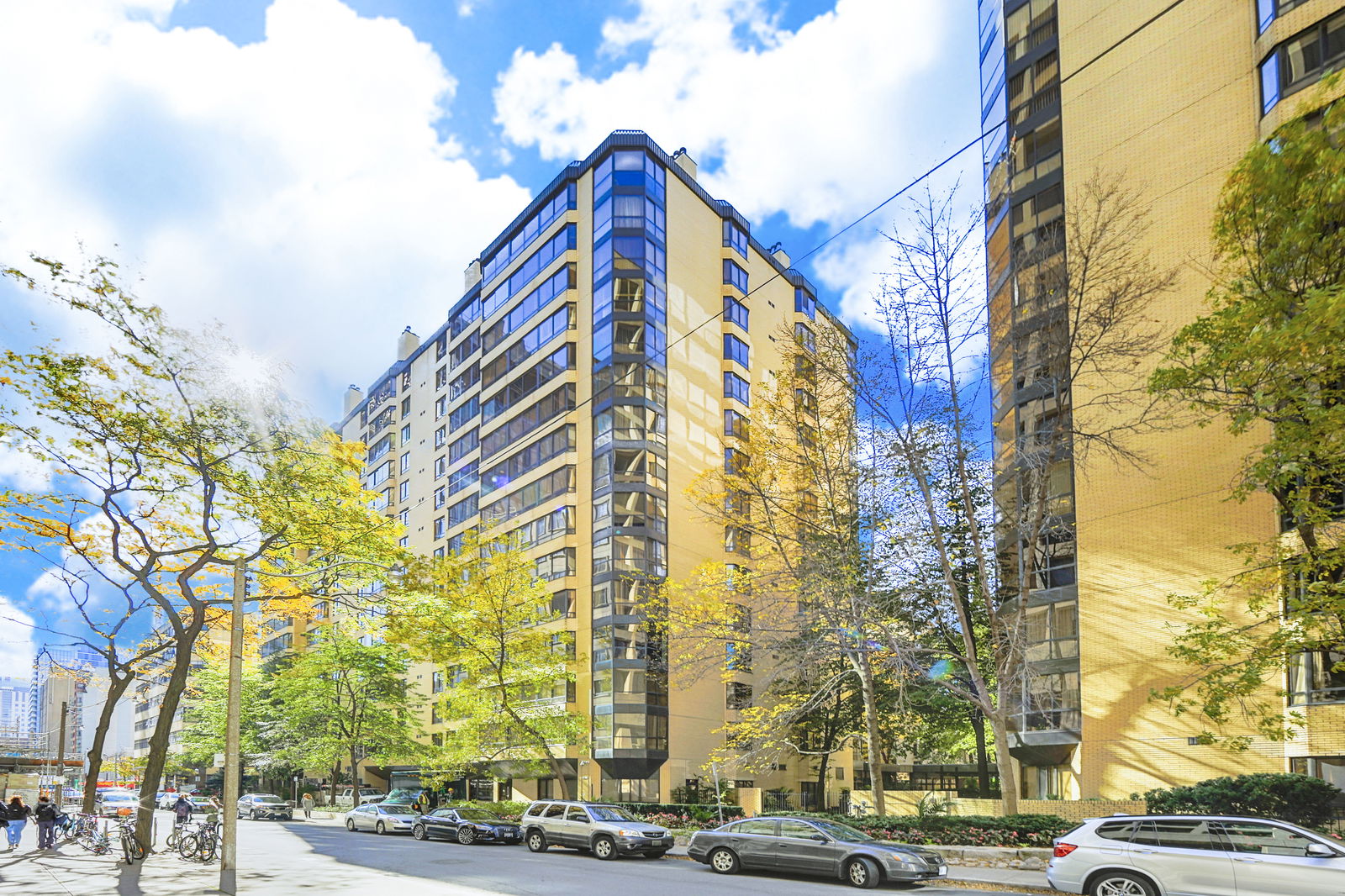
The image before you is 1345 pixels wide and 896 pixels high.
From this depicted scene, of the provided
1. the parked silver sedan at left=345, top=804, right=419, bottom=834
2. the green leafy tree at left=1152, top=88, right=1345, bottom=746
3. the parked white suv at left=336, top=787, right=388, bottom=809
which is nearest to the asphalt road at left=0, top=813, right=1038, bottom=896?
the green leafy tree at left=1152, top=88, right=1345, bottom=746

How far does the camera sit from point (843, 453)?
29188mm

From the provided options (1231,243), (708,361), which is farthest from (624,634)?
(1231,243)

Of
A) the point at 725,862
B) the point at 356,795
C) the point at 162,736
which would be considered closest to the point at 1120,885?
the point at 725,862

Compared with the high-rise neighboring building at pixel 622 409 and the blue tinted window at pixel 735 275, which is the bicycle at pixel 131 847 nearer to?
the high-rise neighboring building at pixel 622 409

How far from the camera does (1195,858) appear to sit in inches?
586

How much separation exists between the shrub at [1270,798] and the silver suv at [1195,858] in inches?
261

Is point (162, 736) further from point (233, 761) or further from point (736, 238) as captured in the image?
point (736, 238)

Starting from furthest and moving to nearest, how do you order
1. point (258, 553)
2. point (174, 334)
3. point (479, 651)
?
point (479, 651), point (258, 553), point (174, 334)

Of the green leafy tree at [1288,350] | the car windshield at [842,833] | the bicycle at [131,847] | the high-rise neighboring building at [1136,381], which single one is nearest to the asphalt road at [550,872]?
the car windshield at [842,833]

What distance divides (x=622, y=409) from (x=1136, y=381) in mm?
29167

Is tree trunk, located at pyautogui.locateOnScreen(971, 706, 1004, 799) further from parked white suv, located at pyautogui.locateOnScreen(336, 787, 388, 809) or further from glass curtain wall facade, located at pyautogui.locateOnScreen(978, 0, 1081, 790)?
parked white suv, located at pyautogui.locateOnScreen(336, 787, 388, 809)

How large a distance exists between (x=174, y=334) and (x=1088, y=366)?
24.6 m

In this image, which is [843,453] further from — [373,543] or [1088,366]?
[373,543]

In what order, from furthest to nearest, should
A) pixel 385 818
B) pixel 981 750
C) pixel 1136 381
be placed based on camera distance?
pixel 981 750 < pixel 385 818 < pixel 1136 381
